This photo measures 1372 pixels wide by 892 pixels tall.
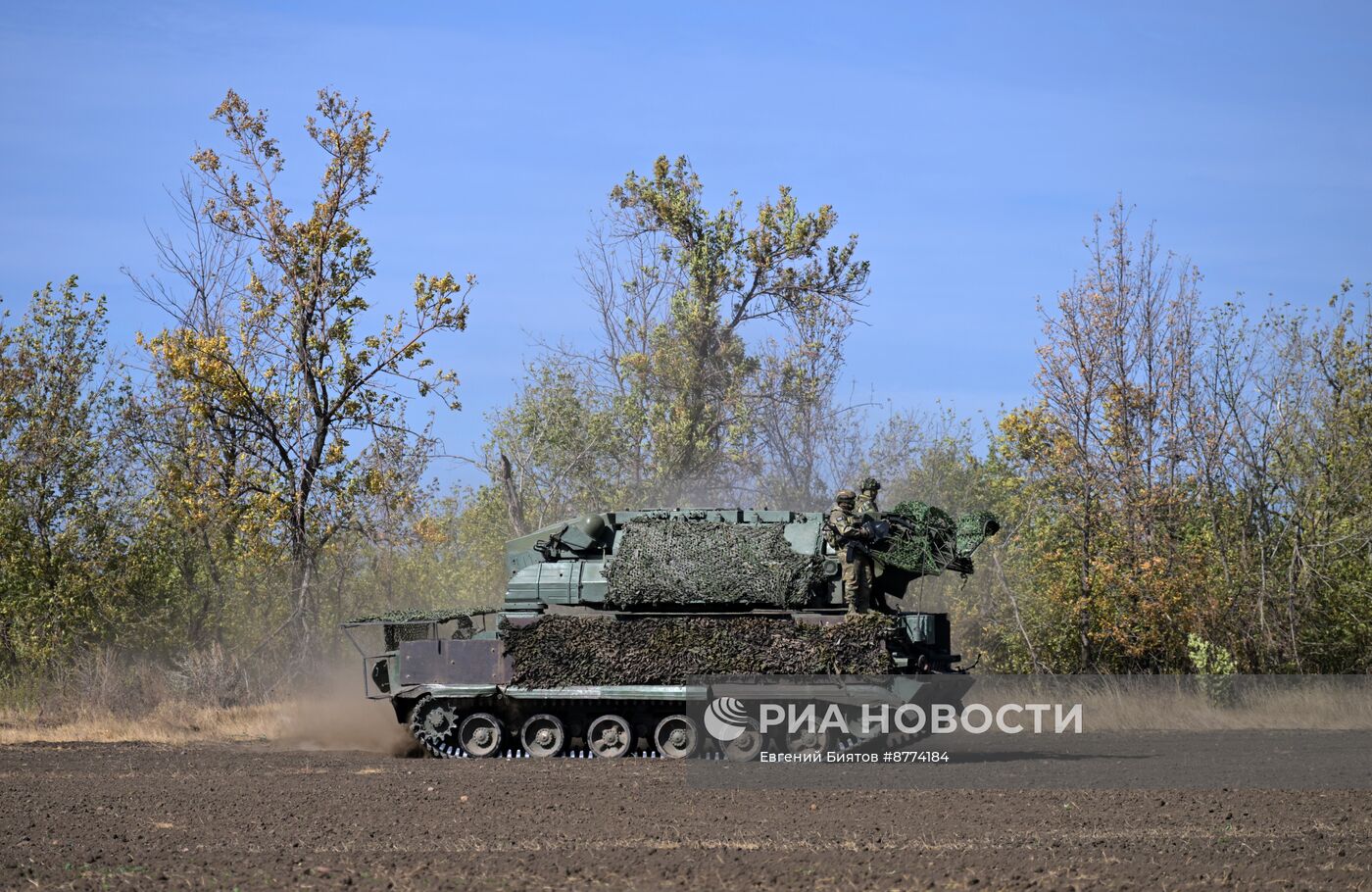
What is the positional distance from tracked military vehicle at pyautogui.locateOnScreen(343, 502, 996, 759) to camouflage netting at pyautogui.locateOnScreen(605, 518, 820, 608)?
0.02 m

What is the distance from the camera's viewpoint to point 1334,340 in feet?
92.8

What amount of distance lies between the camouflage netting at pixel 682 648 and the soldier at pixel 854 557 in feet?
1.87

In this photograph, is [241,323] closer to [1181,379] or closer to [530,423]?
[530,423]

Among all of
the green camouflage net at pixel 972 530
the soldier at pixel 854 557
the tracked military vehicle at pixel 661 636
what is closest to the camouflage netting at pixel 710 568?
the tracked military vehicle at pixel 661 636

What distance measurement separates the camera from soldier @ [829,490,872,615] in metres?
17.7

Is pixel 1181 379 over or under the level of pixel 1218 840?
over

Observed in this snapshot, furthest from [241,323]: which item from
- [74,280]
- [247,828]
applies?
[247,828]

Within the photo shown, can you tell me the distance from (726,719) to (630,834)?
5922mm

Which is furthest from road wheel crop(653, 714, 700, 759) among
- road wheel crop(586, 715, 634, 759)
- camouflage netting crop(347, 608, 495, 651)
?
camouflage netting crop(347, 608, 495, 651)

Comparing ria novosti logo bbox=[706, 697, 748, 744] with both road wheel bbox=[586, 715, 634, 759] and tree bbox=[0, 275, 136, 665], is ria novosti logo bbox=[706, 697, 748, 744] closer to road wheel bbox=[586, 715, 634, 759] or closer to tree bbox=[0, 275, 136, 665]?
road wheel bbox=[586, 715, 634, 759]

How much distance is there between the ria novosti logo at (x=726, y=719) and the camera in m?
17.4

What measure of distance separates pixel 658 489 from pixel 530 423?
3.57 m

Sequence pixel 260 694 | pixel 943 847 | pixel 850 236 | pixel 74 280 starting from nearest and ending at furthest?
pixel 943 847 < pixel 260 694 < pixel 74 280 < pixel 850 236

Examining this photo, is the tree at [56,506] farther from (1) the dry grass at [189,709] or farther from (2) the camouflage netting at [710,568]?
(2) the camouflage netting at [710,568]
